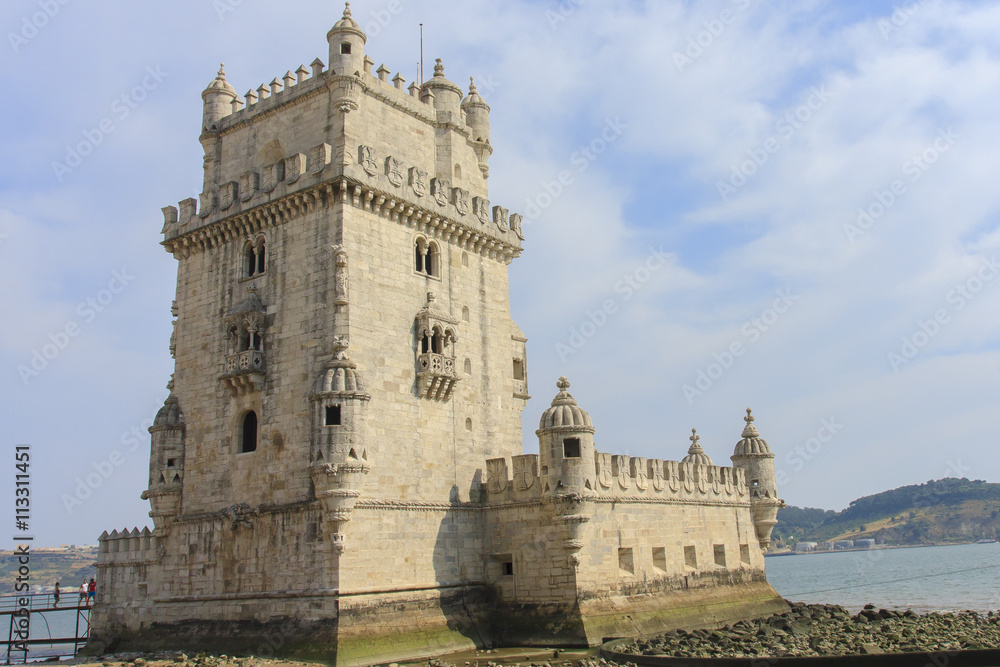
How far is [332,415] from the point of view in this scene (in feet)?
82.3

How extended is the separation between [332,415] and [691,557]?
1540cm

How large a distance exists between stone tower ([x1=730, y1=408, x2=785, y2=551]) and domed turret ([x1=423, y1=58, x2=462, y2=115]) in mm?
19049

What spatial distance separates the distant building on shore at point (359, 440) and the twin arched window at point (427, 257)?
0.08 meters

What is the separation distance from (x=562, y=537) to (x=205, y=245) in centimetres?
1563

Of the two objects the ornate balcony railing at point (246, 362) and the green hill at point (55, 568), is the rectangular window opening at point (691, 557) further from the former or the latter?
the green hill at point (55, 568)

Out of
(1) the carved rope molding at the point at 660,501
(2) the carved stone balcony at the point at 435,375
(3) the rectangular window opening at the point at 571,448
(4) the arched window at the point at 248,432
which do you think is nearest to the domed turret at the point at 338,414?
(2) the carved stone balcony at the point at 435,375

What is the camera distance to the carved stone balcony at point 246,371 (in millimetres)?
A: 27031

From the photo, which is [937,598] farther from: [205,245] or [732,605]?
[205,245]

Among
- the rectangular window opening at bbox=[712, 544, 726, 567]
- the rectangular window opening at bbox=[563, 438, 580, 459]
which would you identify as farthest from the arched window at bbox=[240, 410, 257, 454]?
the rectangular window opening at bbox=[712, 544, 726, 567]

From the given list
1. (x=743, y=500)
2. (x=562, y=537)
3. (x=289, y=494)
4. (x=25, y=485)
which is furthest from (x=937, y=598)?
(x=25, y=485)

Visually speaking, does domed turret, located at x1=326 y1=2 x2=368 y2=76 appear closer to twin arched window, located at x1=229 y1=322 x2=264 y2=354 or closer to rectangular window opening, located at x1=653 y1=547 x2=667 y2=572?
twin arched window, located at x1=229 y1=322 x2=264 y2=354

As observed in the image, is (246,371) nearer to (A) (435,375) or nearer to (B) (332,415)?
(B) (332,415)

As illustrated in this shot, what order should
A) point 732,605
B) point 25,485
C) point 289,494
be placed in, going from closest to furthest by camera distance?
point 289,494 < point 25,485 < point 732,605

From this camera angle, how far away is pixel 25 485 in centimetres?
2780
